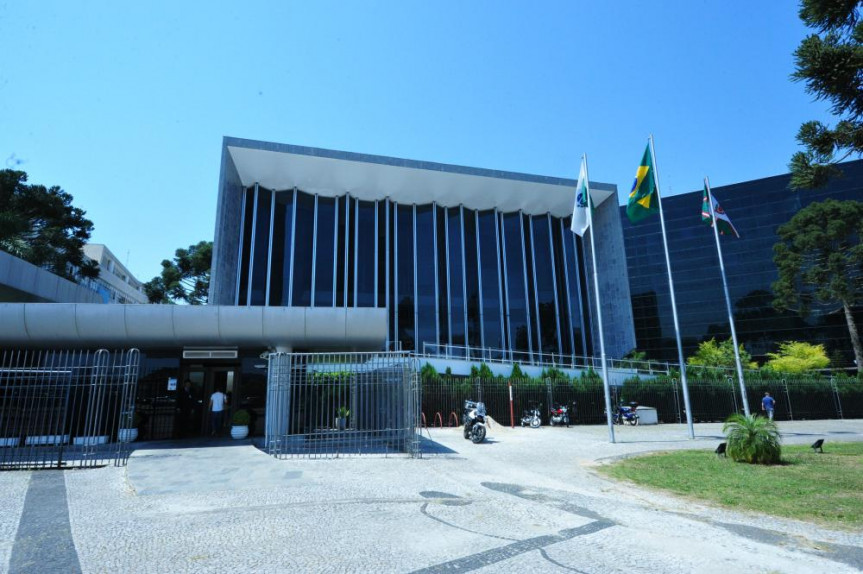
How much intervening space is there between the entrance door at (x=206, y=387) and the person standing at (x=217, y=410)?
0.14 m

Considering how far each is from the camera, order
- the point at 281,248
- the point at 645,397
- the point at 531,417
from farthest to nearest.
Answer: the point at 281,248 → the point at 645,397 → the point at 531,417

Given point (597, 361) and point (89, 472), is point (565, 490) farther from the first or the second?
point (597, 361)

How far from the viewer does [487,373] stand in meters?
A: 24.0

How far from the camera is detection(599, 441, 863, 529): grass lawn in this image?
7.08m

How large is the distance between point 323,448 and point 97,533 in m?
8.46

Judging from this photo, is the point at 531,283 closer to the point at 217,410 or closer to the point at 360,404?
the point at 217,410

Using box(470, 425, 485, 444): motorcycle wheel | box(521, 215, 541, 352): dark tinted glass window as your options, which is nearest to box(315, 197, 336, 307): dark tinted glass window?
box(521, 215, 541, 352): dark tinted glass window

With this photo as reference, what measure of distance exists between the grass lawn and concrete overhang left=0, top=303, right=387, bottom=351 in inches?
317

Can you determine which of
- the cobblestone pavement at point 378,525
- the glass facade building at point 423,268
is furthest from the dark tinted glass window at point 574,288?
the cobblestone pavement at point 378,525

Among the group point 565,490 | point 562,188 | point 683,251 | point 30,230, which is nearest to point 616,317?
point 562,188

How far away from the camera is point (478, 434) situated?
15867mm

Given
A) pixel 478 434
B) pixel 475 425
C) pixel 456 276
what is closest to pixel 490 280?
pixel 456 276

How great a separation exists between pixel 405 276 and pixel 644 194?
72.2 ft

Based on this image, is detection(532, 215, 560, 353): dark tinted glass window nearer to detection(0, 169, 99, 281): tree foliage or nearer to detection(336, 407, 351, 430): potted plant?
detection(336, 407, 351, 430): potted plant
